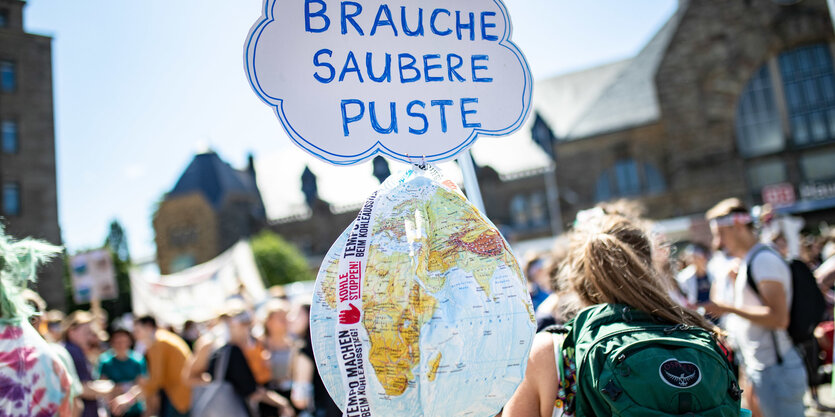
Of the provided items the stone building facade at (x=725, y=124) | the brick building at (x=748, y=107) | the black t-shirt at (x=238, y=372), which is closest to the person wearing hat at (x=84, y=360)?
the black t-shirt at (x=238, y=372)

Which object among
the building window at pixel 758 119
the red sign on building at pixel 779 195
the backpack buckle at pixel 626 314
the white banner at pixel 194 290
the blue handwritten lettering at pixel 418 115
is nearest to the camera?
the backpack buckle at pixel 626 314

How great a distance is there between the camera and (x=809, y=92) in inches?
936

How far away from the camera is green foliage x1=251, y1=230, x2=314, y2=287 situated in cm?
3172

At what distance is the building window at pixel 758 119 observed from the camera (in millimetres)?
24375

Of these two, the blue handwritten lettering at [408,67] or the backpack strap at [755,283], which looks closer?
the blue handwritten lettering at [408,67]

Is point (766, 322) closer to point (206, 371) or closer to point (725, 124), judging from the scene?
point (206, 371)

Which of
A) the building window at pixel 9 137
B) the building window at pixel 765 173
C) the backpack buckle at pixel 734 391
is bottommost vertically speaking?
the backpack buckle at pixel 734 391

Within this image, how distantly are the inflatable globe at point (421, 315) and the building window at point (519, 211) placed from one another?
31093 millimetres

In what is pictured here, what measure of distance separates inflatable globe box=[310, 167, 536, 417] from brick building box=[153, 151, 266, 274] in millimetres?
39075

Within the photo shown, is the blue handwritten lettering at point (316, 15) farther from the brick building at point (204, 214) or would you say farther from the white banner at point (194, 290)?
the brick building at point (204, 214)

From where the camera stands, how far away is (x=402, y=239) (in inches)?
60.1

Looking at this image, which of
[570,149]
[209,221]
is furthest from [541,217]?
[209,221]

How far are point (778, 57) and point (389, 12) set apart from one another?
27217mm

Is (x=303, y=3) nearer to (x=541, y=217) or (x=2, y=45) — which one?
(x=2, y=45)
